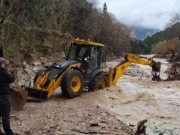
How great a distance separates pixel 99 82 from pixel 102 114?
4.72 m

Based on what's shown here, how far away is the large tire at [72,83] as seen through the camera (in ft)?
40.1

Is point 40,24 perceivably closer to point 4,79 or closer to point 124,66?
point 124,66

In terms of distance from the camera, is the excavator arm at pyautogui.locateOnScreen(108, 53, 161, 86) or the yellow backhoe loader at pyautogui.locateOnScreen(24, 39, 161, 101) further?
the excavator arm at pyautogui.locateOnScreen(108, 53, 161, 86)

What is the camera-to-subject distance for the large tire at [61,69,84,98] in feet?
40.1

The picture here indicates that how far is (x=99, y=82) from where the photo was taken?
14.6 m

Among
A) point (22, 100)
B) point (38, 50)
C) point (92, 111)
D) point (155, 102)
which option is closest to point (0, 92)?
point (22, 100)

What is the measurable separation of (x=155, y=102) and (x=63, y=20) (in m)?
22.0

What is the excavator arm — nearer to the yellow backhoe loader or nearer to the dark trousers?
the yellow backhoe loader

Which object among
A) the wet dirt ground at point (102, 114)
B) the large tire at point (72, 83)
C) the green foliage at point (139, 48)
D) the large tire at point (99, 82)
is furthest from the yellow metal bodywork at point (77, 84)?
the green foliage at point (139, 48)

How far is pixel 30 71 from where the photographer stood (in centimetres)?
1914

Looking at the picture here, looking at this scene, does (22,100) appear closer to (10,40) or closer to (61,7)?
(10,40)

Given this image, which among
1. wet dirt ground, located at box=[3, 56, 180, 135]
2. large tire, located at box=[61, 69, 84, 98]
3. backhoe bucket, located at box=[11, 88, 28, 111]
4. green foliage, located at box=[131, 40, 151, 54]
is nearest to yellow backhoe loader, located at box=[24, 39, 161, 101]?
large tire, located at box=[61, 69, 84, 98]

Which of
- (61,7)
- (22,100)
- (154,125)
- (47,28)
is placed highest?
(61,7)

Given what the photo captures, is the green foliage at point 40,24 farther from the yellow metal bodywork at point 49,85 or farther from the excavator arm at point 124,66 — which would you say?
the excavator arm at point 124,66
